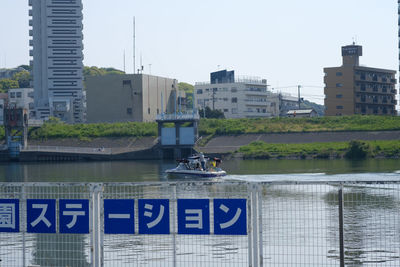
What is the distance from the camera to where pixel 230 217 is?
11.2m

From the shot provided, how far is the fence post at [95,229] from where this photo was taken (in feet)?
37.4

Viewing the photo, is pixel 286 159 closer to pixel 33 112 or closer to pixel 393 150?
pixel 393 150

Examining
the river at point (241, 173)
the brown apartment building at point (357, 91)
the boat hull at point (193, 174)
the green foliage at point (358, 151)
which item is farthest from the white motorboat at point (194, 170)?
the brown apartment building at point (357, 91)

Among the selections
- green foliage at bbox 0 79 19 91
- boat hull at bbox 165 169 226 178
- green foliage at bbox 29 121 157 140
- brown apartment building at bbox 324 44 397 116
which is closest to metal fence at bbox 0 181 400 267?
boat hull at bbox 165 169 226 178

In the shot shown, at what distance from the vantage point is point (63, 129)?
341 ft

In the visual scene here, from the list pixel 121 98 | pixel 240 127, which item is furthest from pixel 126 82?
pixel 240 127

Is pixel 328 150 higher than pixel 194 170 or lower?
higher

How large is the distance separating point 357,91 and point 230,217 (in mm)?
116609

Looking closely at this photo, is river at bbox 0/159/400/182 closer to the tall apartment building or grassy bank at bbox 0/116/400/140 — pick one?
grassy bank at bbox 0/116/400/140

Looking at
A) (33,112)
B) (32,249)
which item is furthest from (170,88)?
(32,249)

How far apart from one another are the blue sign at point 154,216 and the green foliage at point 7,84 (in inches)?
7448

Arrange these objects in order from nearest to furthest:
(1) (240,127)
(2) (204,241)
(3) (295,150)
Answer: (2) (204,241), (3) (295,150), (1) (240,127)

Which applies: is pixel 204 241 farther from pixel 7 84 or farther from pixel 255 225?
pixel 7 84

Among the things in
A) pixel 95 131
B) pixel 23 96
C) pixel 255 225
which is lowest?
pixel 255 225
